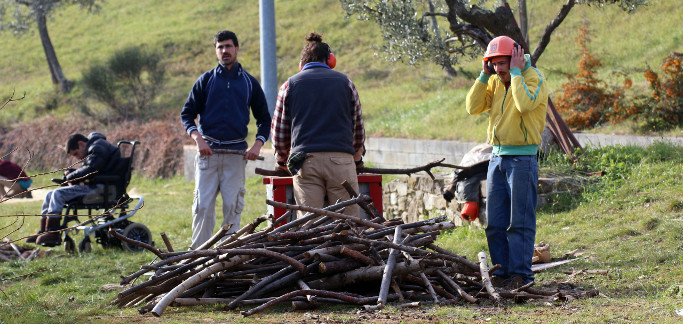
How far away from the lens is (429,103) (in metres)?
18.5

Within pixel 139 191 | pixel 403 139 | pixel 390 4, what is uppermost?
pixel 390 4

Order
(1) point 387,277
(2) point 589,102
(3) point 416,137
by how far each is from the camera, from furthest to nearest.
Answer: (3) point 416,137 < (2) point 589,102 < (1) point 387,277

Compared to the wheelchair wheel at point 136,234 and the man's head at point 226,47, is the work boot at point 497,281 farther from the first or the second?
the wheelchair wheel at point 136,234

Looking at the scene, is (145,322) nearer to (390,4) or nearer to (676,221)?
(676,221)

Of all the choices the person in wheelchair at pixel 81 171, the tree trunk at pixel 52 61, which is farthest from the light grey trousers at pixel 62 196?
the tree trunk at pixel 52 61

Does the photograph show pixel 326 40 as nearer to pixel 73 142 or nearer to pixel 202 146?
pixel 73 142

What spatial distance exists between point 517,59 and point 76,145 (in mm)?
6126

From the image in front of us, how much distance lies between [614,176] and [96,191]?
6.42 metres

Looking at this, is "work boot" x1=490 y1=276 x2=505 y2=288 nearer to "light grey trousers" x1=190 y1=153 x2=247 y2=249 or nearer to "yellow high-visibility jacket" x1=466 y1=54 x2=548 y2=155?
"yellow high-visibility jacket" x1=466 y1=54 x2=548 y2=155

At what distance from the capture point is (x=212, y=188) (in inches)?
285

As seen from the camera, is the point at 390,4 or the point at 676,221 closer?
the point at 676,221

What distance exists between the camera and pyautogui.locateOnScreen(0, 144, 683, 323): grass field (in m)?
4.85

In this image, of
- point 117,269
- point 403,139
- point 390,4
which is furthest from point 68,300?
point 403,139

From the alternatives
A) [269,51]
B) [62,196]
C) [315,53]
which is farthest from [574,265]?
[269,51]
